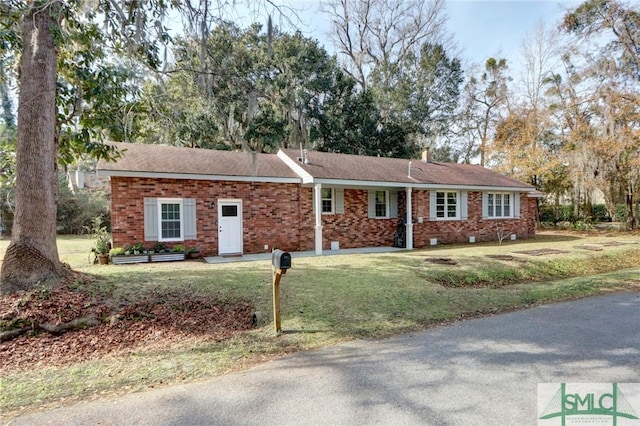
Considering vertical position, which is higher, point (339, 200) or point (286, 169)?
point (286, 169)

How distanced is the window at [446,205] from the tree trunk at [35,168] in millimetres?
14065

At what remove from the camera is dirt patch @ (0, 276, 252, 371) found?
14.8ft

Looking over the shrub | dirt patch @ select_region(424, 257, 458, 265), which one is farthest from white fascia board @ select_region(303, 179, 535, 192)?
the shrub

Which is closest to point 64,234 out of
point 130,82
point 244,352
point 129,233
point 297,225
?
point 129,233

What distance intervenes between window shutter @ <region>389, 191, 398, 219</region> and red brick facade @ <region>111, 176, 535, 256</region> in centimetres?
17

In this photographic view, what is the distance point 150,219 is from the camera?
11.2 meters

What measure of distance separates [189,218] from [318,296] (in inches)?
270

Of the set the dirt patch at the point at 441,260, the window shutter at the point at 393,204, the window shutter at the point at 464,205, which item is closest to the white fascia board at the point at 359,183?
the window shutter at the point at 393,204

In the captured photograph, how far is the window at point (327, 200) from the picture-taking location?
14.2 metres

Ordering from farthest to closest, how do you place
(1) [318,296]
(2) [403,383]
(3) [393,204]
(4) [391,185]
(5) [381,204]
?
1. (3) [393,204]
2. (5) [381,204]
3. (4) [391,185]
4. (1) [318,296]
5. (2) [403,383]

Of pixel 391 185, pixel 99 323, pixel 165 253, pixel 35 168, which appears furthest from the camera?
pixel 391 185

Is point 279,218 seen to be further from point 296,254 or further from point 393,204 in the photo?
point 393,204

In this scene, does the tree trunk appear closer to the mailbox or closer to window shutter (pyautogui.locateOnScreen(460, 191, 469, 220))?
the mailbox

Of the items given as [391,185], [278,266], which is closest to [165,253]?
[278,266]
